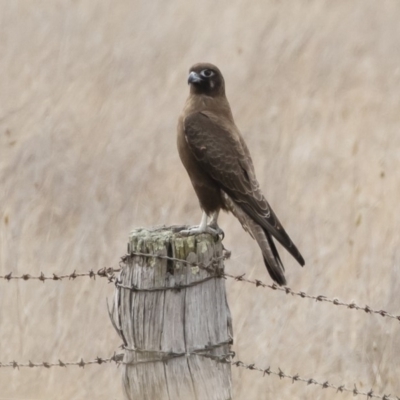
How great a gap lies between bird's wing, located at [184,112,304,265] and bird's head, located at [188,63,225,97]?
0.26 metres

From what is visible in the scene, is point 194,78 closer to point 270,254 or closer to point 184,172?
point 270,254

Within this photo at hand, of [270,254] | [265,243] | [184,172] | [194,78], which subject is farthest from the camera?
[184,172]

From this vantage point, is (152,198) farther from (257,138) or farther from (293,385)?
(293,385)

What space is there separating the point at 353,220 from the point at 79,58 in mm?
3142

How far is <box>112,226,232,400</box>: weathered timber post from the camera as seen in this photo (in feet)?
12.0

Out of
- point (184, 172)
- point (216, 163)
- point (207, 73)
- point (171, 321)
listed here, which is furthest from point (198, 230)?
point (184, 172)

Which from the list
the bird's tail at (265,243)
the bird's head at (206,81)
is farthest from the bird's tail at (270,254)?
the bird's head at (206,81)

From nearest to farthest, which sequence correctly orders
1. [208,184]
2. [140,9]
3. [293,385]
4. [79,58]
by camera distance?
[208,184], [293,385], [79,58], [140,9]

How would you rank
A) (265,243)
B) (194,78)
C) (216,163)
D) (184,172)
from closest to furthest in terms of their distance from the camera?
(265,243)
(216,163)
(194,78)
(184,172)

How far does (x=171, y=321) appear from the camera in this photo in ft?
11.9

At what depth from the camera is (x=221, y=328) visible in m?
3.73

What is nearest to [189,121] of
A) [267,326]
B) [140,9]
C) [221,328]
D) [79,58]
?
[267,326]

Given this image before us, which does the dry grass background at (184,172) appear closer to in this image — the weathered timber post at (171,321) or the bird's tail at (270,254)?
the bird's tail at (270,254)

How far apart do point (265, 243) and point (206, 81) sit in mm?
1381
